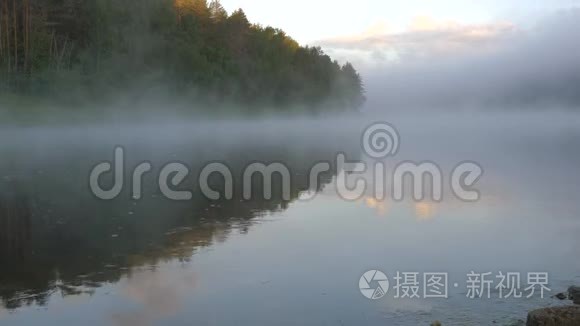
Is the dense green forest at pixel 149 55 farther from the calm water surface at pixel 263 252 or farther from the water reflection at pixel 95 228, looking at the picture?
the calm water surface at pixel 263 252

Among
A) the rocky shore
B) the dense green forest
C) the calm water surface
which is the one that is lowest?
the calm water surface

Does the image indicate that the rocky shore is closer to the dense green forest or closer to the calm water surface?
the calm water surface

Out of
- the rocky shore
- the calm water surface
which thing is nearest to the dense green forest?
the calm water surface

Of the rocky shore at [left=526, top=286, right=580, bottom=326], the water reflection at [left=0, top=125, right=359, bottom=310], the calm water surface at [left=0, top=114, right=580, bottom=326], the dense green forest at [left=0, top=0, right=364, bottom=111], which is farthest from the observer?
the dense green forest at [left=0, top=0, right=364, bottom=111]

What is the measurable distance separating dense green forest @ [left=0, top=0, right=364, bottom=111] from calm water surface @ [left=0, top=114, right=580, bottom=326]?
47.9 meters

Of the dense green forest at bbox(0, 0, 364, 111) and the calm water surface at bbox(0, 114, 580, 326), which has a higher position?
the dense green forest at bbox(0, 0, 364, 111)

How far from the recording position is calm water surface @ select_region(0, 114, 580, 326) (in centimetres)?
1141

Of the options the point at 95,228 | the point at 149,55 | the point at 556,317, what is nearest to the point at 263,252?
the point at 95,228

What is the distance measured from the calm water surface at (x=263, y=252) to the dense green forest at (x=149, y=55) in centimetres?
4794

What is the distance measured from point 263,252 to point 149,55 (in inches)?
3388

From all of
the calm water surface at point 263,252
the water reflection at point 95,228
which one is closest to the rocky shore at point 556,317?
the calm water surface at point 263,252

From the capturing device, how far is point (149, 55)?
9675 cm

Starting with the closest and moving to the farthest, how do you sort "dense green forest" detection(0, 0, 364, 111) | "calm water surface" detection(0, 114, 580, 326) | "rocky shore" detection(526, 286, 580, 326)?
"rocky shore" detection(526, 286, 580, 326) → "calm water surface" detection(0, 114, 580, 326) → "dense green forest" detection(0, 0, 364, 111)

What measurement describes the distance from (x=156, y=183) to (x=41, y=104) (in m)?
46.5
